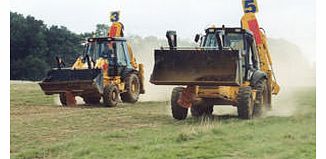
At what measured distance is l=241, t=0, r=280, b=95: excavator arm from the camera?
15.7 m

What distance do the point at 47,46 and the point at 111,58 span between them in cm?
2331

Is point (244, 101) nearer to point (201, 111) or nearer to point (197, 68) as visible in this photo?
point (197, 68)

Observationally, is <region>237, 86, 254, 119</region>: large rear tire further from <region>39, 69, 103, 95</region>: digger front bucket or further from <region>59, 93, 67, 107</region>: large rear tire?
<region>59, 93, 67, 107</region>: large rear tire

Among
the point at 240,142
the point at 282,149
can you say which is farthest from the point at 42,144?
the point at 282,149

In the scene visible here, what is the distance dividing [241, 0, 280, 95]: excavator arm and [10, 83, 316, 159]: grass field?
109cm

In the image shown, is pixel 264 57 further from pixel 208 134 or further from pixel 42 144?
pixel 42 144

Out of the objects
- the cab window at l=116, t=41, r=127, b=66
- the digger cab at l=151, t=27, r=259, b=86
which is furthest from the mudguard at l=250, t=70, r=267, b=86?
the cab window at l=116, t=41, r=127, b=66

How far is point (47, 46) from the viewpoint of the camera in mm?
42000

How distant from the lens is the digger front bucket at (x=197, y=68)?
42.5ft

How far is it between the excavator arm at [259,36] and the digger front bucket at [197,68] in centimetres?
267

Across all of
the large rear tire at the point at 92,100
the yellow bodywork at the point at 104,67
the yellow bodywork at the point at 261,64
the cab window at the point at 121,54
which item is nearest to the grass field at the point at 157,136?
the yellow bodywork at the point at 261,64

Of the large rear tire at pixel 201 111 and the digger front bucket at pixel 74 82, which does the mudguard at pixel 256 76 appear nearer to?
the large rear tire at pixel 201 111

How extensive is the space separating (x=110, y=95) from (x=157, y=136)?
7999 mm

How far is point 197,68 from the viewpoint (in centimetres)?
1320
